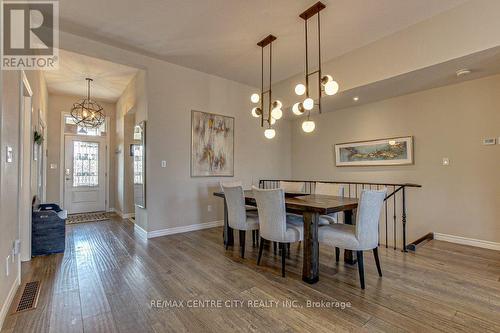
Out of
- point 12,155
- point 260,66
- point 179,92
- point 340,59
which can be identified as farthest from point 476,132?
point 12,155

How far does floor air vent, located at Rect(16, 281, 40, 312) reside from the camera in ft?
6.45

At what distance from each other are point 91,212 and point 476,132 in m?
8.10

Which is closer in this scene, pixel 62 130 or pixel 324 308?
pixel 324 308

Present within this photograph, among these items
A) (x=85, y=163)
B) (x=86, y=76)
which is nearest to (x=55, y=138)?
(x=85, y=163)

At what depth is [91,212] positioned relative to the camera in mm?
6133

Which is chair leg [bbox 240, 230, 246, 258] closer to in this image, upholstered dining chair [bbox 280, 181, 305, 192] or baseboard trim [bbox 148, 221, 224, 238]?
upholstered dining chair [bbox 280, 181, 305, 192]

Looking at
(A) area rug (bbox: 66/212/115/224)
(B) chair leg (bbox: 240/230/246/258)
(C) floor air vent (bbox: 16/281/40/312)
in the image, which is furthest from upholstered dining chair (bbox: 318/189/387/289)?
(A) area rug (bbox: 66/212/115/224)

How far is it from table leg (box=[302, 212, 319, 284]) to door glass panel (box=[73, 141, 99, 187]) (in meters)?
5.97

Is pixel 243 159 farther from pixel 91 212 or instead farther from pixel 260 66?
pixel 91 212

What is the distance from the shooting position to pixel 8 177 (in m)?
2.02

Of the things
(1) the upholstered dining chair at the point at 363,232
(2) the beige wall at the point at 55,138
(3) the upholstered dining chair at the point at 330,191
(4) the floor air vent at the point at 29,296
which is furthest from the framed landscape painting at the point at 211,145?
(2) the beige wall at the point at 55,138

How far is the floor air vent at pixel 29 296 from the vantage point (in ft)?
6.45

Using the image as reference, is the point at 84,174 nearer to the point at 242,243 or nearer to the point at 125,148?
the point at 125,148

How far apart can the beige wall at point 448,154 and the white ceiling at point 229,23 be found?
158 cm
